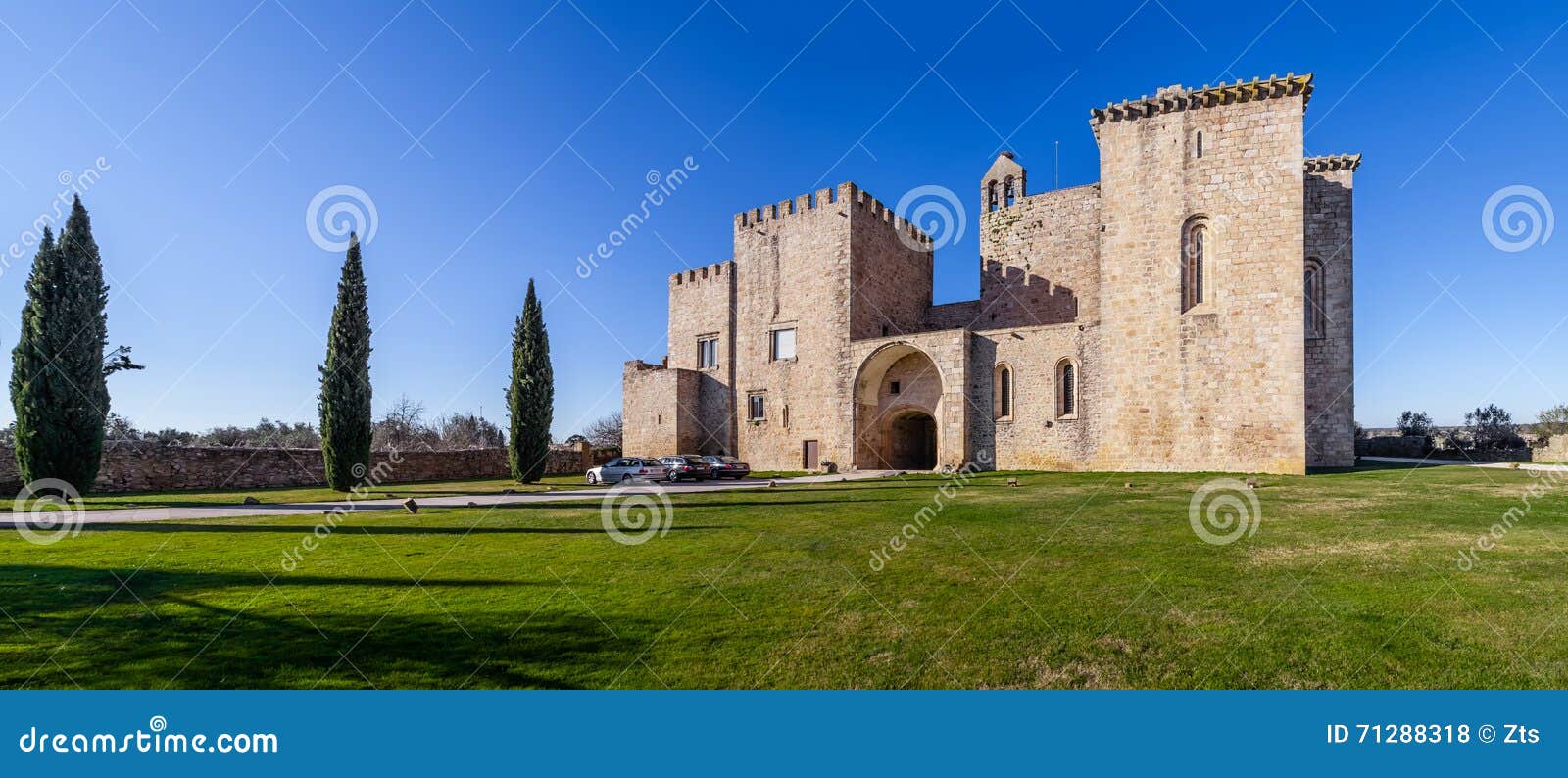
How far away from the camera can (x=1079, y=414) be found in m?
24.9

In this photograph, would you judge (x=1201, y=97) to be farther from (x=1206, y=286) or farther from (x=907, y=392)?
(x=907, y=392)

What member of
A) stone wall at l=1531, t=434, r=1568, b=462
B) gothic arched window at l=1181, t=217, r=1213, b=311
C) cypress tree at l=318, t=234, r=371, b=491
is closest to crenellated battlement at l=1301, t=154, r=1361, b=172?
gothic arched window at l=1181, t=217, r=1213, b=311

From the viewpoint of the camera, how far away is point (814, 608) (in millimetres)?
6363

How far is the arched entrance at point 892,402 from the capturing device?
3006cm

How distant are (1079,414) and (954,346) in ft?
18.0

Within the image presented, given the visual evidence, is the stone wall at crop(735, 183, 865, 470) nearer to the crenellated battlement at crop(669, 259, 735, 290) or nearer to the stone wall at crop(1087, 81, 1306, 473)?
the crenellated battlement at crop(669, 259, 735, 290)

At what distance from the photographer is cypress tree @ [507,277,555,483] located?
27.9 meters

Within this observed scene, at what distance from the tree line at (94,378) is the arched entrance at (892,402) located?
545 inches

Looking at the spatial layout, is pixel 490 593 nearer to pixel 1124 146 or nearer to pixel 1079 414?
pixel 1079 414

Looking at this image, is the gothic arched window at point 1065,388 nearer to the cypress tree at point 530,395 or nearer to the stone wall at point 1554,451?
the stone wall at point 1554,451

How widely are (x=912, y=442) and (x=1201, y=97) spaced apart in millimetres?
18147

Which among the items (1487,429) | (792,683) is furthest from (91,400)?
(1487,429)

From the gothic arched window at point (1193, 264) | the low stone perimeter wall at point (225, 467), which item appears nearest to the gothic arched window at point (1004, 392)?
the gothic arched window at point (1193, 264)

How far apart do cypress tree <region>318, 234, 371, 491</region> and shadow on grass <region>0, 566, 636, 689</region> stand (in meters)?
16.6
